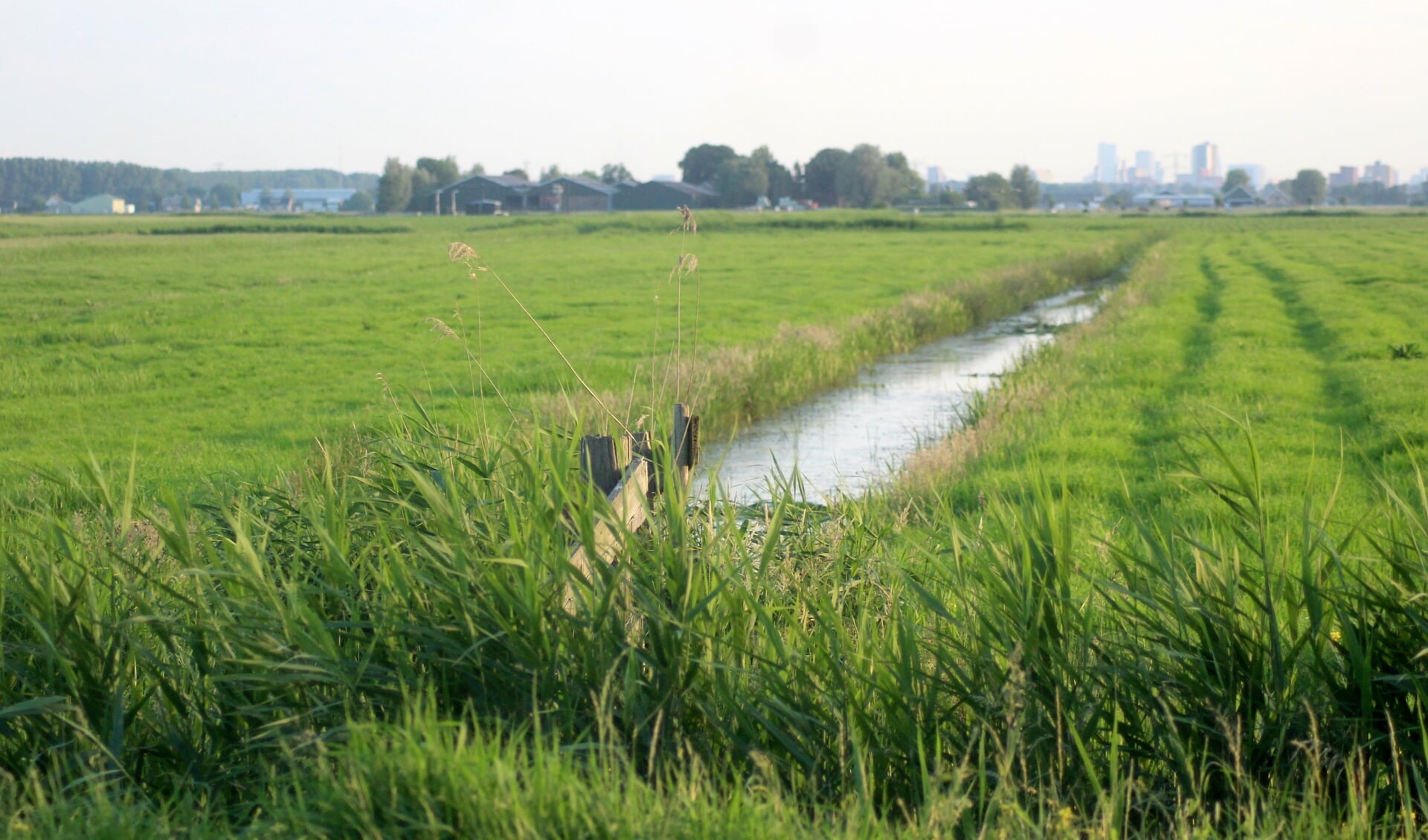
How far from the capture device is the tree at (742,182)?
412ft

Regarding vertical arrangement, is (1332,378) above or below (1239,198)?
below

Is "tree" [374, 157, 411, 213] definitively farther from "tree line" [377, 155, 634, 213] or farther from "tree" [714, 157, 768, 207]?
"tree" [714, 157, 768, 207]

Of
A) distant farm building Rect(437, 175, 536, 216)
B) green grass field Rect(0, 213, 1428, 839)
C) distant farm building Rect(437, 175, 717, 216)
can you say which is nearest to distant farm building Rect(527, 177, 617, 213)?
distant farm building Rect(437, 175, 717, 216)

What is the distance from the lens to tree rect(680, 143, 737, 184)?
140500 mm

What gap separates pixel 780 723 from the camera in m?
3.79

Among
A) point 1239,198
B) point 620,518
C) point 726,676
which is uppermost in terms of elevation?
point 1239,198

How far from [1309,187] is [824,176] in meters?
94.5

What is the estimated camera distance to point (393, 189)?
119688 mm

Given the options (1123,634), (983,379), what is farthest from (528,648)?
(983,379)

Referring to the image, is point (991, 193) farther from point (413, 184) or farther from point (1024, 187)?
point (413, 184)

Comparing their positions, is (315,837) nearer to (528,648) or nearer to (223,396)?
(528,648)

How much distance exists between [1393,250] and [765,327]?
33.2 meters

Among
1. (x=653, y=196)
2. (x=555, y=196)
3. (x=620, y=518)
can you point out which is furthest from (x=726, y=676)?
(x=653, y=196)

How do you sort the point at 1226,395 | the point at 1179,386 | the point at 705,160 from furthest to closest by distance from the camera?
the point at 705,160
the point at 1179,386
the point at 1226,395
